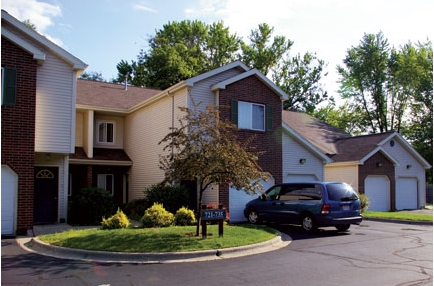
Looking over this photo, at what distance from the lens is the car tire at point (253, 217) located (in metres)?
17.0

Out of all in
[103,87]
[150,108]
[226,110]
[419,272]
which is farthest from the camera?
[103,87]

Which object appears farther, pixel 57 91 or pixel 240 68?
pixel 240 68

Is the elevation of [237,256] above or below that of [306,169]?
below

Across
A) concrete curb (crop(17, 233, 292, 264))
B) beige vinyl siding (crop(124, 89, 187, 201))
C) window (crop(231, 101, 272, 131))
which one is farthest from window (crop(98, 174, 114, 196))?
concrete curb (crop(17, 233, 292, 264))

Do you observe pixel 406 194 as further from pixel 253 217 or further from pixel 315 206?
pixel 315 206

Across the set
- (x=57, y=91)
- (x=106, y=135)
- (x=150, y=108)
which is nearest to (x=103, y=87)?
(x=106, y=135)

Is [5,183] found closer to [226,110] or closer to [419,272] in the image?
[226,110]

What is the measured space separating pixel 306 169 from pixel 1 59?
49.2 feet

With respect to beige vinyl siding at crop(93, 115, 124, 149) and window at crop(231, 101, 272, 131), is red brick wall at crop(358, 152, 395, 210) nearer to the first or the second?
window at crop(231, 101, 272, 131)

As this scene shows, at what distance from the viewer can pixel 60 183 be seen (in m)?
17.1

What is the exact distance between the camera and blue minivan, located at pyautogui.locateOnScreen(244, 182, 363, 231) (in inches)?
572

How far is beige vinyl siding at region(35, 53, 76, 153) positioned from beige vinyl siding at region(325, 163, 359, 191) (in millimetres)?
17785

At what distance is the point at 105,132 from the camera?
2316 cm

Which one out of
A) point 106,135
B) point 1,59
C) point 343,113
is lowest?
point 106,135
